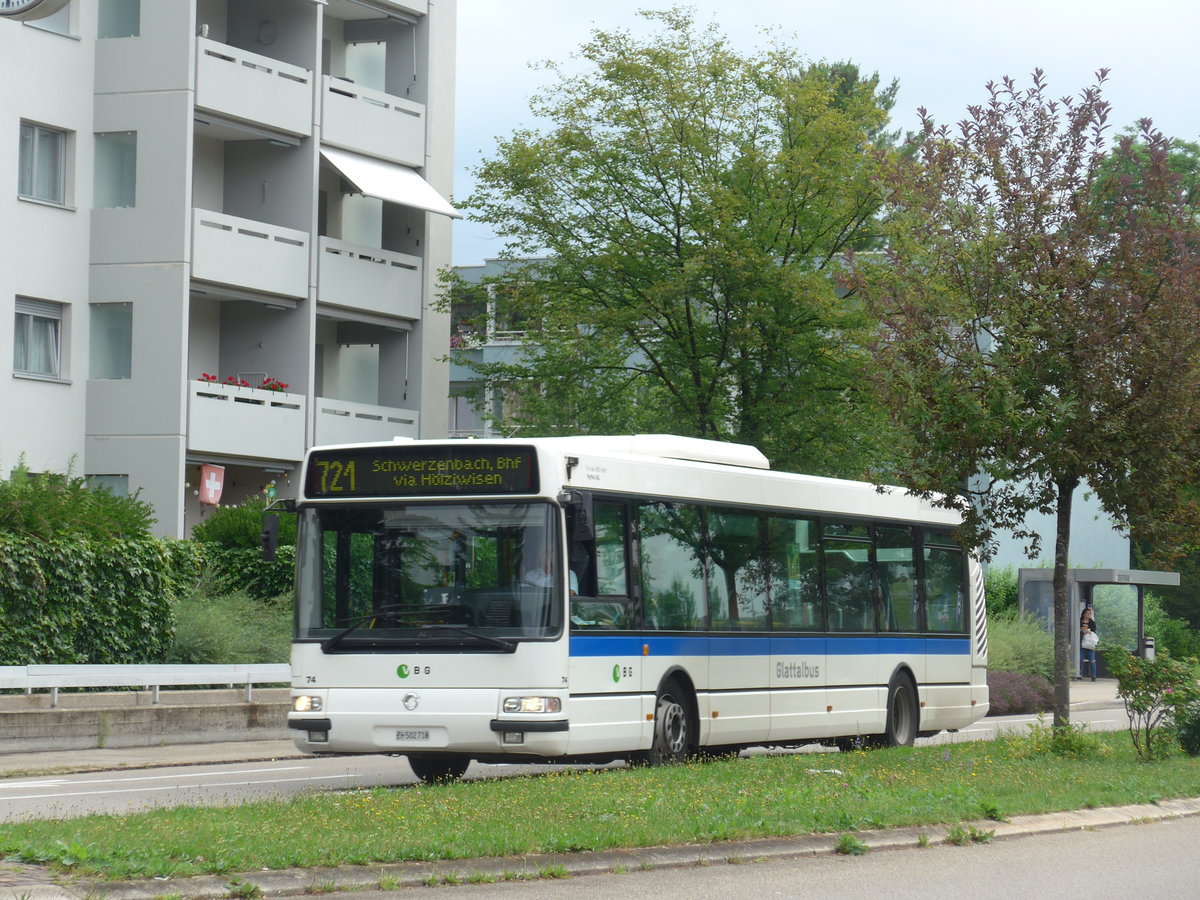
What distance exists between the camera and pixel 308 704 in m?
15.6

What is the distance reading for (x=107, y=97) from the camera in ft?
112

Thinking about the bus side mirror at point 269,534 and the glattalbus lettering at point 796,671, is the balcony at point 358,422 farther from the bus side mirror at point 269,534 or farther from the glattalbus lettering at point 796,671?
the bus side mirror at point 269,534

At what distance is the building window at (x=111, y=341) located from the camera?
34.2m

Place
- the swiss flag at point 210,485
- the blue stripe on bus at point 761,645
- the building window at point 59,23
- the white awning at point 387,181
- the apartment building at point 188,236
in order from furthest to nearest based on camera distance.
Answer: the white awning at point 387,181 → the swiss flag at point 210,485 → the building window at point 59,23 → the apartment building at point 188,236 → the blue stripe on bus at point 761,645

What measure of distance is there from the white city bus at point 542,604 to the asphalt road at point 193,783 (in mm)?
840

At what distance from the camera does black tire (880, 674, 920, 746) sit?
2134cm

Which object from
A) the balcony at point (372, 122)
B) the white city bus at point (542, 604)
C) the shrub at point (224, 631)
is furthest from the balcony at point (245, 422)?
the white city bus at point (542, 604)

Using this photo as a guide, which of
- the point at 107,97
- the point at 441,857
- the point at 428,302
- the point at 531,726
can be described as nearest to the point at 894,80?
the point at 428,302

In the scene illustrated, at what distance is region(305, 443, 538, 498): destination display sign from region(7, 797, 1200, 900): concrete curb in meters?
5.04

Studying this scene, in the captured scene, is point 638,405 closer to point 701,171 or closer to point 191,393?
point 701,171

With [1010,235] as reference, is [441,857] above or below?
below

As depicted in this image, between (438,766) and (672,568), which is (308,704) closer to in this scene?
(438,766)

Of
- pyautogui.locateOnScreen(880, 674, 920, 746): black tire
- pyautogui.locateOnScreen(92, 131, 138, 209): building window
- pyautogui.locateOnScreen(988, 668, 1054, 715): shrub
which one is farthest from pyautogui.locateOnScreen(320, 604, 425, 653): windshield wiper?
pyautogui.locateOnScreen(92, 131, 138, 209): building window

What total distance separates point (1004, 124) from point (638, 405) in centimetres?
1883
